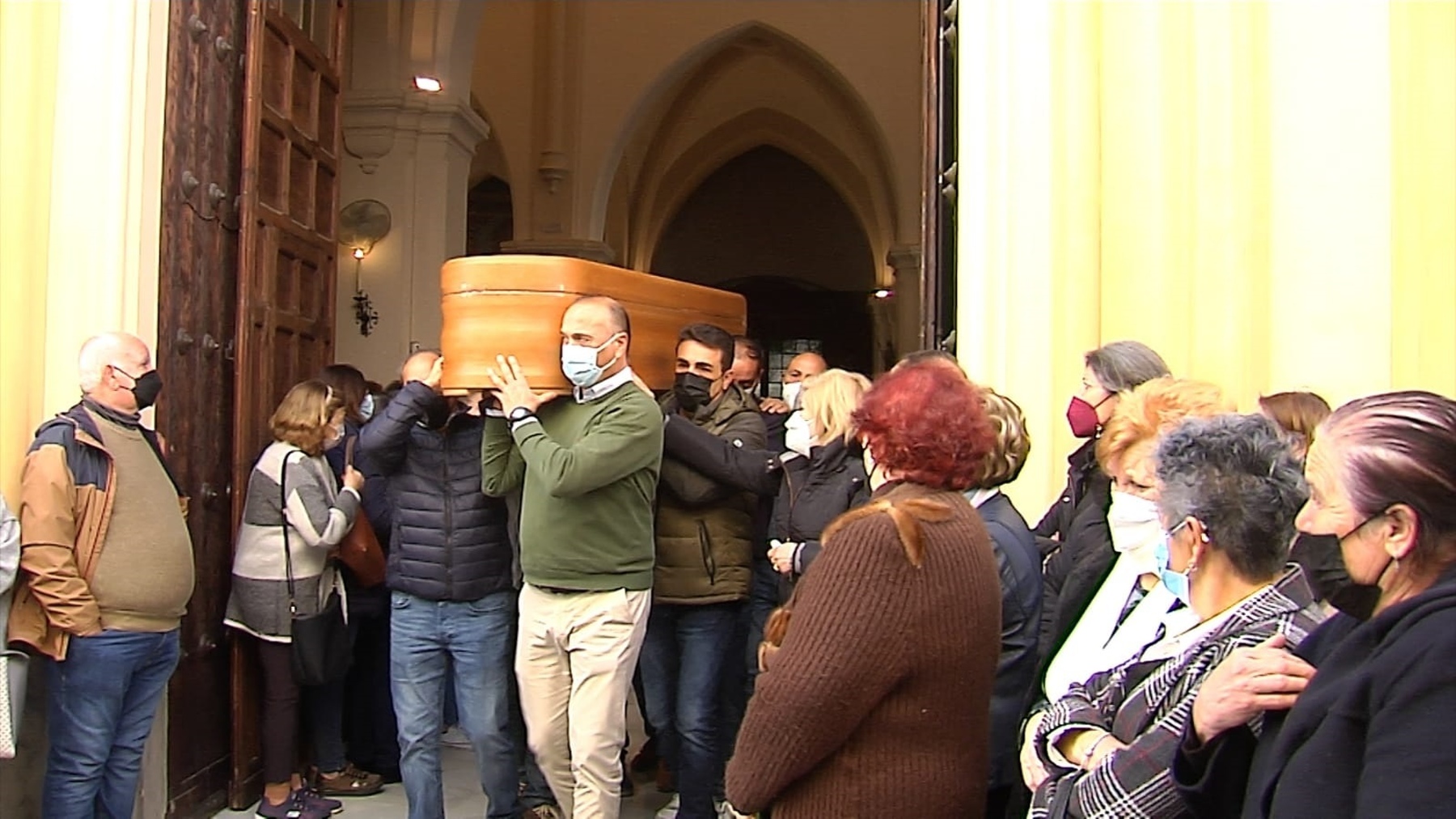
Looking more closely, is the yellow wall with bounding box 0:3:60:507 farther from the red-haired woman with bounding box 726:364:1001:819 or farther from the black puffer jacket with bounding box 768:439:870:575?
the red-haired woman with bounding box 726:364:1001:819

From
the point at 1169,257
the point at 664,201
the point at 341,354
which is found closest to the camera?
the point at 1169,257

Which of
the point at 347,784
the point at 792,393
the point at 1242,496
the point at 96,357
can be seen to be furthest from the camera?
the point at 792,393

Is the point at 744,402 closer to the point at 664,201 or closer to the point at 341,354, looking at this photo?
the point at 341,354

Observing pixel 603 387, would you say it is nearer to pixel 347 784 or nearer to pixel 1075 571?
pixel 1075 571

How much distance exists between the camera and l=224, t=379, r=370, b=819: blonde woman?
5.02 meters

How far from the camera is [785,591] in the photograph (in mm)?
4773

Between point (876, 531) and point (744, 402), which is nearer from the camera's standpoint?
point (876, 531)

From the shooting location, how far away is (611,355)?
4.25m

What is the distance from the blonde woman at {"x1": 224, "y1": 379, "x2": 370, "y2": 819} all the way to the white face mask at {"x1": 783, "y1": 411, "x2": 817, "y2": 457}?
1.61 meters

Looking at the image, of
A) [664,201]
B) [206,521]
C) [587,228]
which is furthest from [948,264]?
[664,201]

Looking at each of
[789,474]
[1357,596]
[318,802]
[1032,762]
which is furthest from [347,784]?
[1357,596]

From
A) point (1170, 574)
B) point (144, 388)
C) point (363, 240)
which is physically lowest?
point (1170, 574)

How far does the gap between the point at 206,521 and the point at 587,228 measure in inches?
372

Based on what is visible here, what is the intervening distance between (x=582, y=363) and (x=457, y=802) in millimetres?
2083
